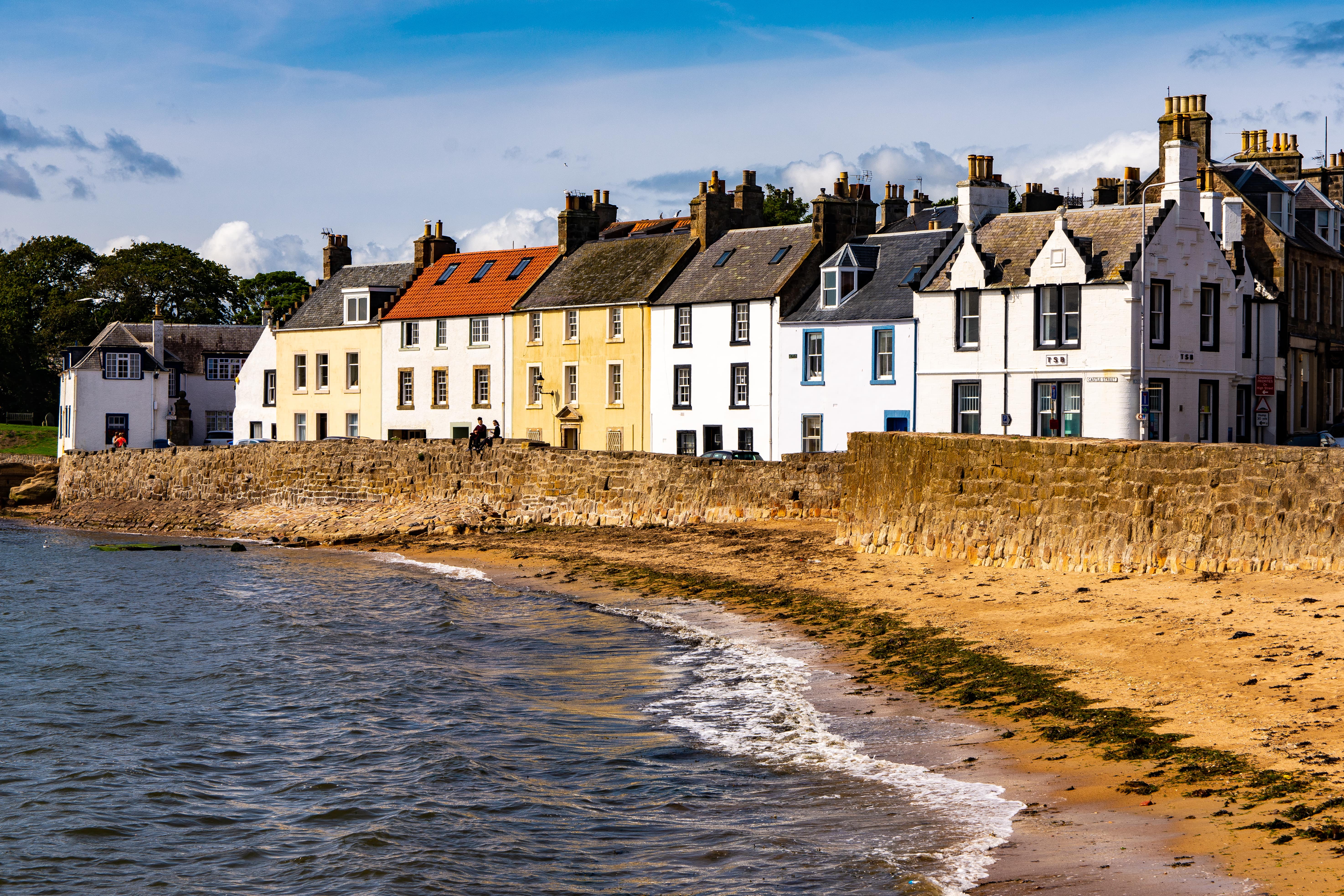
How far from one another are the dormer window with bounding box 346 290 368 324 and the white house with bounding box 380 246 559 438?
190 centimetres

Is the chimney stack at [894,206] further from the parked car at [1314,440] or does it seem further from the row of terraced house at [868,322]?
the parked car at [1314,440]

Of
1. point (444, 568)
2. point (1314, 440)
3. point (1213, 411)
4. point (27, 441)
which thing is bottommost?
point (444, 568)

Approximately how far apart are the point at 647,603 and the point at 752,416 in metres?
23.5

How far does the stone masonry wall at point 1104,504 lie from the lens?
17.4 metres

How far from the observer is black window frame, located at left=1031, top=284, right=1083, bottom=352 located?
130ft

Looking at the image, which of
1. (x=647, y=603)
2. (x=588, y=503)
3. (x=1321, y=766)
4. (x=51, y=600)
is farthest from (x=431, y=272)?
(x=1321, y=766)

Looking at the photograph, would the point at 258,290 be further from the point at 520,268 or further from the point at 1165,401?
the point at 1165,401

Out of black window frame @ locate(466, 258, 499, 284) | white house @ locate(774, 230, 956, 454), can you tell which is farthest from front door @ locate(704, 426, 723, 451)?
black window frame @ locate(466, 258, 499, 284)

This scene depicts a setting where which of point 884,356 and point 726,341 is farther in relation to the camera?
point 726,341

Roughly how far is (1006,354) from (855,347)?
5830 millimetres

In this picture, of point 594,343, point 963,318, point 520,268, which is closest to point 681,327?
point 594,343

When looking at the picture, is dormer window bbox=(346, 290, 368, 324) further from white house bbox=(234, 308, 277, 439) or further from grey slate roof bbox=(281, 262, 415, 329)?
white house bbox=(234, 308, 277, 439)

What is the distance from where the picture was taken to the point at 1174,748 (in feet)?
38.7

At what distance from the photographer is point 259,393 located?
69500 mm
